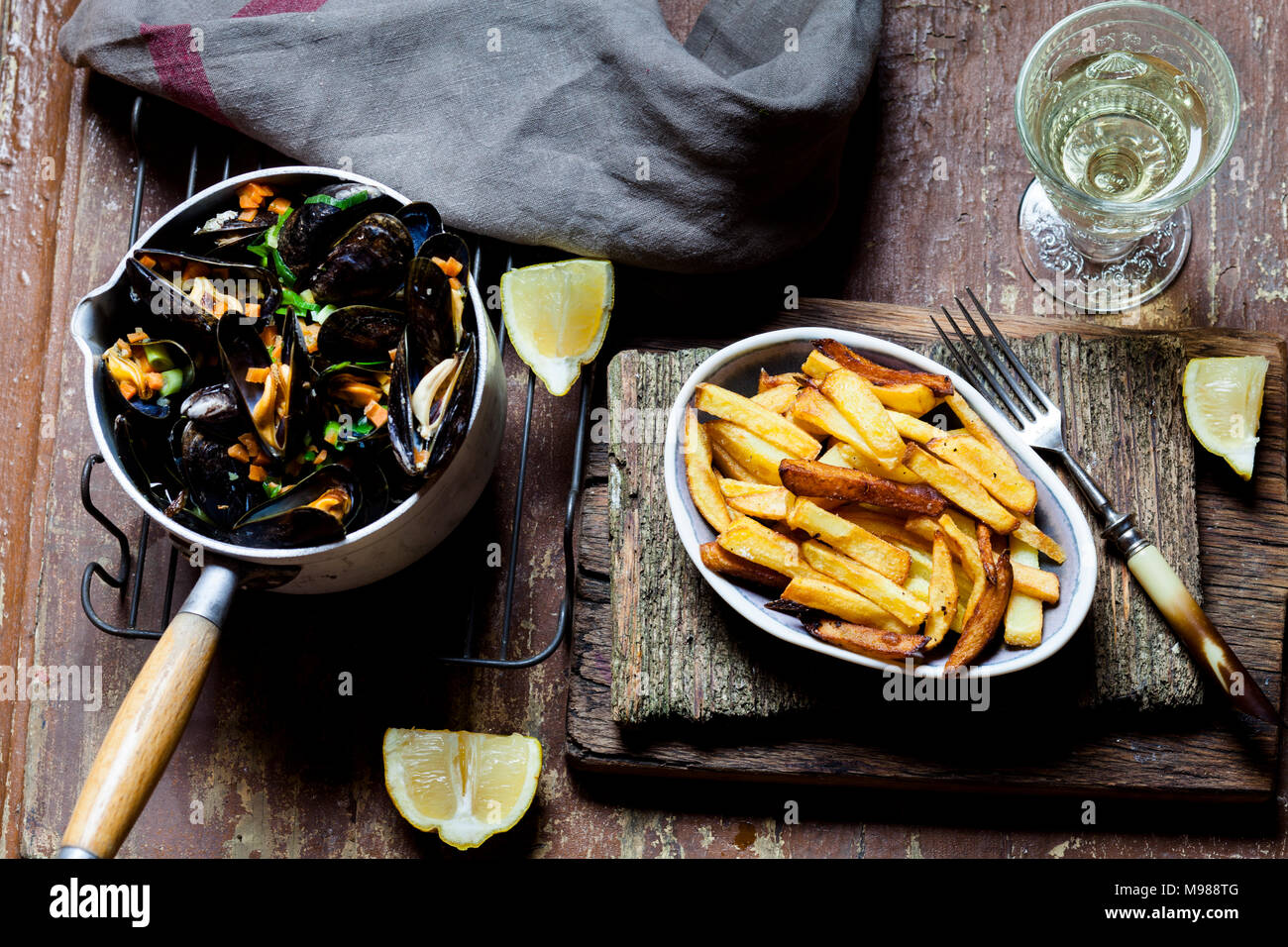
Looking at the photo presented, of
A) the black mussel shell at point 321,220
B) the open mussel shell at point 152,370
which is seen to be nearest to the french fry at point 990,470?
the black mussel shell at point 321,220

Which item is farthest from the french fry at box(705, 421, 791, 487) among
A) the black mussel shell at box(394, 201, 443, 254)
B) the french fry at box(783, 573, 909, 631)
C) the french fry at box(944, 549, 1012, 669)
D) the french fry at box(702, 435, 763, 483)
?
the black mussel shell at box(394, 201, 443, 254)

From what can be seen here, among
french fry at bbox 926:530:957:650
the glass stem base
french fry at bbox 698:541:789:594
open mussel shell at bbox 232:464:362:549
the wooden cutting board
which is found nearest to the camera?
open mussel shell at bbox 232:464:362:549

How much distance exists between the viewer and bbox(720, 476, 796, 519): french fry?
2070 millimetres

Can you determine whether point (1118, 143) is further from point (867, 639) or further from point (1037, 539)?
point (867, 639)

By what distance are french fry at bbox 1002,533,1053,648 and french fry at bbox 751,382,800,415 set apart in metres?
0.53

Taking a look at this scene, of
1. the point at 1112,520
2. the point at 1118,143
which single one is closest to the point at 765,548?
the point at 1112,520

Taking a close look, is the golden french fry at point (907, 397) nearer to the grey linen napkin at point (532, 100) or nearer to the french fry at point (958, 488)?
the french fry at point (958, 488)

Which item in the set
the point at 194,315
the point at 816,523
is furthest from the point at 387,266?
the point at 816,523

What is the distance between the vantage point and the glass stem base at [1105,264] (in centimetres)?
258

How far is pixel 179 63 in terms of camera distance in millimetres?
2406

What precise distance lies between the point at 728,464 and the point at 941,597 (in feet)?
1.67

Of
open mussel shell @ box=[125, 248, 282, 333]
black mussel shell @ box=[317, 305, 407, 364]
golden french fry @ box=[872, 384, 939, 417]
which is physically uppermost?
open mussel shell @ box=[125, 248, 282, 333]

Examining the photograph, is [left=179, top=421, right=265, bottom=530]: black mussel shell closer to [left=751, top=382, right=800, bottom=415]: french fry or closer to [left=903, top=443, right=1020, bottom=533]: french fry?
[left=751, top=382, right=800, bottom=415]: french fry

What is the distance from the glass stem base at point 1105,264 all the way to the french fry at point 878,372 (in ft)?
2.11
